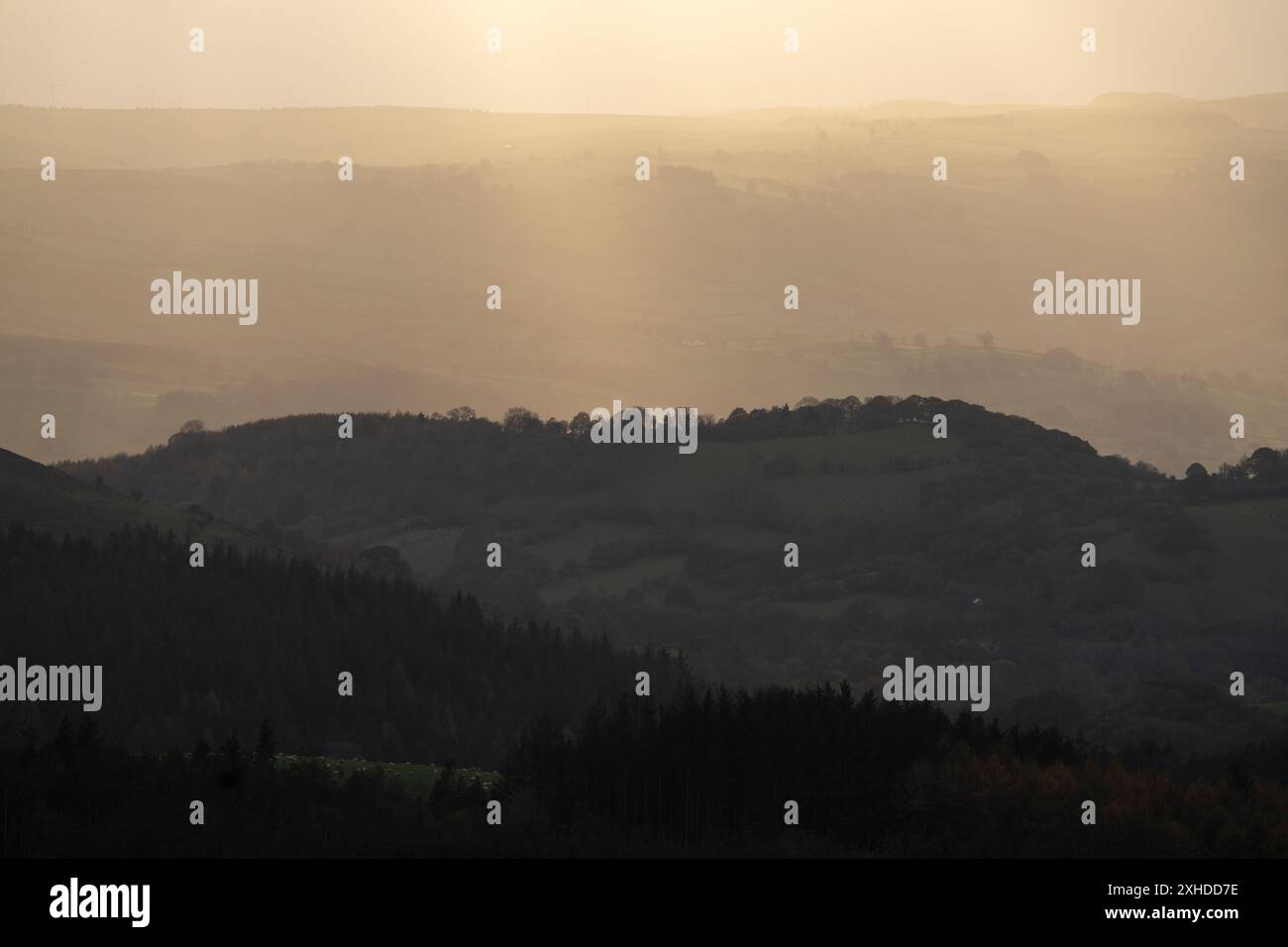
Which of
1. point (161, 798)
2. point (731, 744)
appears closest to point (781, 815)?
point (731, 744)

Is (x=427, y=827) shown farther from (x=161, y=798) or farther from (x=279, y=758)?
(x=279, y=758)
